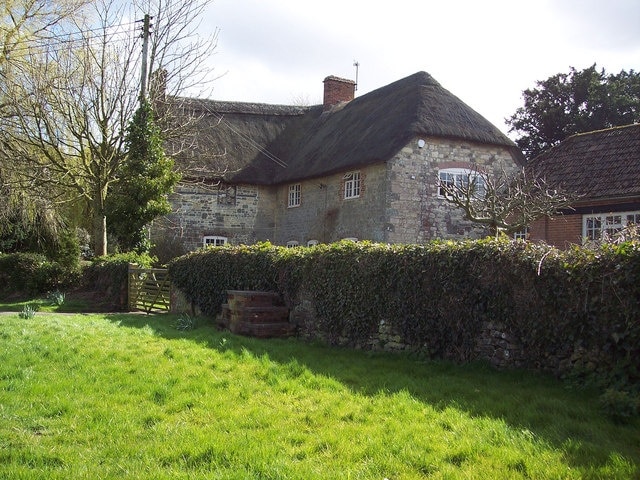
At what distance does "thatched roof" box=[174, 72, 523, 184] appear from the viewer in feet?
64.8

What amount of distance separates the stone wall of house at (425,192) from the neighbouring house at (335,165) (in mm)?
36

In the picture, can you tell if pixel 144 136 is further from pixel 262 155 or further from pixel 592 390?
pixel 592 390

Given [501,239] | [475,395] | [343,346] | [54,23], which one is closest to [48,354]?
[343,346]

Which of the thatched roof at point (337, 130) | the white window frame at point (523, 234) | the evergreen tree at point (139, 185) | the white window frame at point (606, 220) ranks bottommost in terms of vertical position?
the white window frame at point (523, 234)

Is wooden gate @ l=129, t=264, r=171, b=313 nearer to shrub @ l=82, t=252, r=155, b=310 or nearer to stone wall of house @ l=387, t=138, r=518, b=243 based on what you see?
shrub @ l=82, t=252, r=155, b=310

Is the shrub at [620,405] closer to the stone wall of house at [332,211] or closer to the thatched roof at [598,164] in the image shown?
the thatched roof at [598,164]

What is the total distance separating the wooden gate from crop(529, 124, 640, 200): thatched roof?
12.0 metres

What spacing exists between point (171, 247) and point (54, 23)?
984 centimetres

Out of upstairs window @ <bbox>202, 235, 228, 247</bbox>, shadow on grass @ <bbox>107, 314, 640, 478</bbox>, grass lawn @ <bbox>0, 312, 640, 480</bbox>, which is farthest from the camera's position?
upstairs window @ <bbox>202, 235, 228, 247</bbox>

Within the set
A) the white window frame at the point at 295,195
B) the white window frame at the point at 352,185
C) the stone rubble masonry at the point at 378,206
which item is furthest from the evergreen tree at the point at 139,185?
the white window frame at the point at 352,185

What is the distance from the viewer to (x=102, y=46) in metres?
19.9

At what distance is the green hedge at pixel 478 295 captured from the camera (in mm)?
5770

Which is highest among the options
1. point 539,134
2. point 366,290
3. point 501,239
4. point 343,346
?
point 539,134

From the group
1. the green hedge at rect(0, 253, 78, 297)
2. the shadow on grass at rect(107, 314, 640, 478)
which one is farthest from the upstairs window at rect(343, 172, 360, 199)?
the shadow on grass at rect(107, 314, 640, 478)
